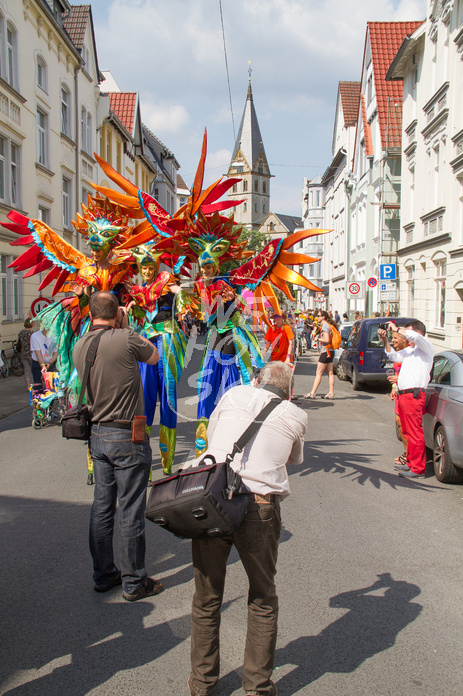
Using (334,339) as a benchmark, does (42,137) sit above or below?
above

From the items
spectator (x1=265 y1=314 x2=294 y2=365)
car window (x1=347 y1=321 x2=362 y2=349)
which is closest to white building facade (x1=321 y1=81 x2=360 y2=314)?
car window (x1=347 y1=321 x2=362 y2=349)

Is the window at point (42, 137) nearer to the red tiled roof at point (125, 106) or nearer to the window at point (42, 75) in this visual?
the window at point (42, 75)

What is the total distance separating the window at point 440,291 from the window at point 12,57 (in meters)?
13.5

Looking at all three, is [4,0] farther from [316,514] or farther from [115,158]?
[316,514]

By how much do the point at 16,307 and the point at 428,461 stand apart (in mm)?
13876

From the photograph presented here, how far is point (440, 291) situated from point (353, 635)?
16.5 m

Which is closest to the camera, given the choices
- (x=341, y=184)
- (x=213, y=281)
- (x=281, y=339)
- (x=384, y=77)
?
(x=213, y=281)

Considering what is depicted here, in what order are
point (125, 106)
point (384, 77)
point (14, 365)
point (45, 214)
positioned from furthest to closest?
point (125, 106)
point (384, 77)
point (45, 214)
point (14, 365)

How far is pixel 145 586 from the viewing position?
3.78m

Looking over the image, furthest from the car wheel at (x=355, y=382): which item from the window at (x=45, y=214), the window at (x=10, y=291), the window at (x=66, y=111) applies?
the window at (x=66, y=111)

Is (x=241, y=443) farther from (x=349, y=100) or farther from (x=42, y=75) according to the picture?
(x=349, y=100)

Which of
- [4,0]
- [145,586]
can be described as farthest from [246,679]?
[4,0]

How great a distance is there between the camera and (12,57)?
17.3 m

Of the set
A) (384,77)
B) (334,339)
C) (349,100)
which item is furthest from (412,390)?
(349,100)
